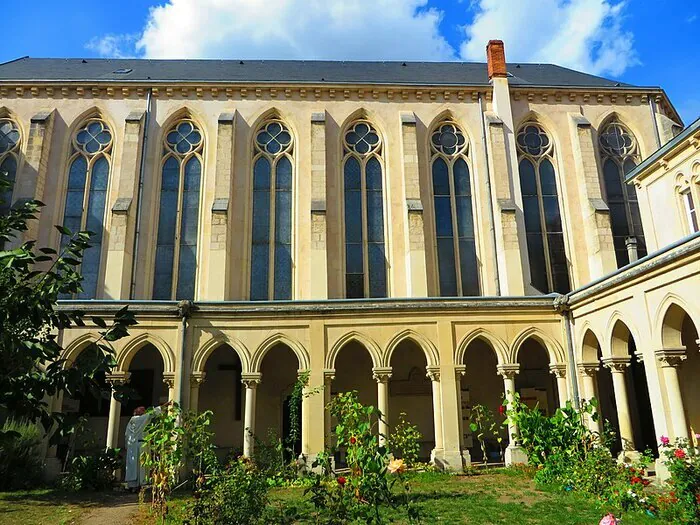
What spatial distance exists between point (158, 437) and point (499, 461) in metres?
10.6

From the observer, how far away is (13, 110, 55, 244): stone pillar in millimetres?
20797

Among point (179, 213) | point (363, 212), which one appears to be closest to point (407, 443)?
point (363, 212)

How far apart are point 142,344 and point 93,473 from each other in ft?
11.6

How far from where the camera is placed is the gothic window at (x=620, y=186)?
2216cm

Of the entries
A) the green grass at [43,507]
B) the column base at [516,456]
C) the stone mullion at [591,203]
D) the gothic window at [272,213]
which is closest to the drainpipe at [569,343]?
the column base at [516,456]

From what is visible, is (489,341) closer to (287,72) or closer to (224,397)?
(224,397)

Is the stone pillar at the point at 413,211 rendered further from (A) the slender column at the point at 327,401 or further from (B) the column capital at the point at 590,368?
(B) the column capital at the point at 590,368

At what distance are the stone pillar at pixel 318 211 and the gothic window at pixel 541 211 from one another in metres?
8.58

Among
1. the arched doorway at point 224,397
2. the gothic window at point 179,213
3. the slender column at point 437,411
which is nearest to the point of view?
the slender column at point 437,411

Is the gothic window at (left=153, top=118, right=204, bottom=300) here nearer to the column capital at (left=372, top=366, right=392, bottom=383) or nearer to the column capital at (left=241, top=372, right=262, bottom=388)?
the column capital at (left=241, top=372, right=262, bottom=388)

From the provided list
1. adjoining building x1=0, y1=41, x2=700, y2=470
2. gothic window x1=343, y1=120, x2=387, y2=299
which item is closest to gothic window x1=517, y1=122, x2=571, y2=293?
adjoining building x1=0, y1=41, x2=700, y2=470

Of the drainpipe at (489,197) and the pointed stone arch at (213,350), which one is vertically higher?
the drainpipe at (489,197)

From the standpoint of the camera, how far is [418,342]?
611 inches

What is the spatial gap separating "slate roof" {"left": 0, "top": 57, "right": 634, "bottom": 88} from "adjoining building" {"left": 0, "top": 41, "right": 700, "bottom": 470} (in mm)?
333
